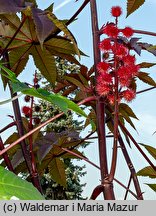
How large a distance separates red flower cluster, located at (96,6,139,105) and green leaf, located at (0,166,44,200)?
39 cm

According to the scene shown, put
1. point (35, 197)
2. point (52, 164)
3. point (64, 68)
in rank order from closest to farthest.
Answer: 1. point (35, 197)
2. point (52, 164)
3. point (64, 68)

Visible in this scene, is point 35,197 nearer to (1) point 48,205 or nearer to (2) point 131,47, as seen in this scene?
(1) point 48,205

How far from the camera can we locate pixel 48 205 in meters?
0.53

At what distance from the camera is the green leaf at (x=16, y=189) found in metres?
0.38

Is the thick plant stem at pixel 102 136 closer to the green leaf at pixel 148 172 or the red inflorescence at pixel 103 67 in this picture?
the red inflorescence at pixel 103 67

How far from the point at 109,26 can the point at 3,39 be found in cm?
38

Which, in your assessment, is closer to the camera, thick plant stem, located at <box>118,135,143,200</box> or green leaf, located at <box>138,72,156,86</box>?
thick plant stem, located at <box>118,135,143,200</box>

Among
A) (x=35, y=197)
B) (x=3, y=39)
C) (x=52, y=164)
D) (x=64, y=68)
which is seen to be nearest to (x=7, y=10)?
(x=3, y=39)

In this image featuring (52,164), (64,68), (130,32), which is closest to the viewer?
(130,32)

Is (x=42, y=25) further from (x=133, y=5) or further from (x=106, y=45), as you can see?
(x=133, y=5)

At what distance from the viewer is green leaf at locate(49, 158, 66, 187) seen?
50.4 inches

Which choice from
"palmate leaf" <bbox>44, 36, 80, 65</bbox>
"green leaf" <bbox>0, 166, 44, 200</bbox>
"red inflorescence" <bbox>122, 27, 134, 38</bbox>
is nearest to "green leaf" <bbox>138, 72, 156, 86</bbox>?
"palmate leaf" <bbox>44, 36, 80, 65</bbox>

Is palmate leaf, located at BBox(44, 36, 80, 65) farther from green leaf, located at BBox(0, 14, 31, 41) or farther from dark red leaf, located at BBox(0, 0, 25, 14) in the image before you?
dark red leaf, located at BBox(0, 0, 25, 14)

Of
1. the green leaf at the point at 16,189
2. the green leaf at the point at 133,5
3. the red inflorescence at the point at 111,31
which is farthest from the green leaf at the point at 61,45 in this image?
the green leaf at the point at 16,189
